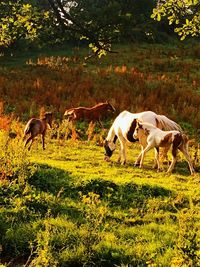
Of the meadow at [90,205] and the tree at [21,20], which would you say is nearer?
the meadow at [90,205]

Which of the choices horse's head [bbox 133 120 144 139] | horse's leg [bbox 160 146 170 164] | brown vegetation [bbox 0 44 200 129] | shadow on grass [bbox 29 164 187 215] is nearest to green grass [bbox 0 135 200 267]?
shadow on grass [bbox 29 164 187 215]

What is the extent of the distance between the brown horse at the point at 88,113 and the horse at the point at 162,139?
6.08 m

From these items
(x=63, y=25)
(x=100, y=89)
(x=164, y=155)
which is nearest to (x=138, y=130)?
(x=164, y=155)

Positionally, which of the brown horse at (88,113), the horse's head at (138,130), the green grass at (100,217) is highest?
the horse's head at (138,130)

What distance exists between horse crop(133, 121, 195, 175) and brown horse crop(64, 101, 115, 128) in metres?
6.08

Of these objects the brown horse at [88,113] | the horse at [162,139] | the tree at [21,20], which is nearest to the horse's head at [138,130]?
the horse at [162,139]

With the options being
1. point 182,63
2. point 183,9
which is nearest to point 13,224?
point 183,9

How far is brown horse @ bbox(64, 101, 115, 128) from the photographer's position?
1881 centimetres

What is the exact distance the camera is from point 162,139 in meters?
12.3

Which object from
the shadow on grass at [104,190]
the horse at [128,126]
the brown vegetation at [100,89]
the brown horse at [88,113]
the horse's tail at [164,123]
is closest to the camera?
the shadow on grass at [104,190]

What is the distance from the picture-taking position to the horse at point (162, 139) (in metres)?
12.2

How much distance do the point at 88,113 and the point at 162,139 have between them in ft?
23.5

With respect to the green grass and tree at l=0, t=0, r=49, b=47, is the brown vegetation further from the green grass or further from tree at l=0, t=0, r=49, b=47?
tree at l=0, t=0, r=49, b=47

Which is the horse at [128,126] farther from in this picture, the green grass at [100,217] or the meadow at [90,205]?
the green grass at [100,217]
